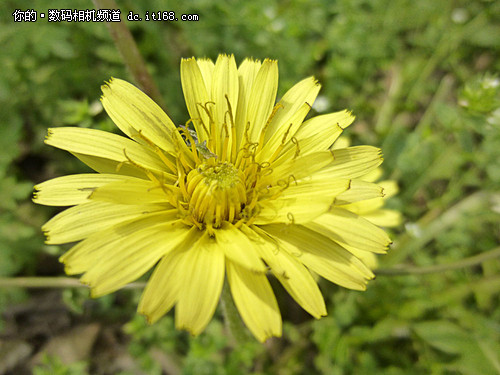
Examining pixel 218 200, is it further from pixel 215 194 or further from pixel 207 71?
pixel 207 71

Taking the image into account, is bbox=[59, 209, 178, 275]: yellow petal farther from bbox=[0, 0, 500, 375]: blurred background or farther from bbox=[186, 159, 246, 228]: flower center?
bbox=[0, 0, 500, 375]: blurred background

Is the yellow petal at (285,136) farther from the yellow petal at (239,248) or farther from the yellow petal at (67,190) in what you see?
the yellow petal at (67,190)

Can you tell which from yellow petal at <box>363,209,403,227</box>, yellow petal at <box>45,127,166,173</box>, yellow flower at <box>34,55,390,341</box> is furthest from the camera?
yellow petal at <box>363,209,403,227</box>

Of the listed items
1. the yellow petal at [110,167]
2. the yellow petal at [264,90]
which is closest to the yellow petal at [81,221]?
the yellow petal at [110,167]

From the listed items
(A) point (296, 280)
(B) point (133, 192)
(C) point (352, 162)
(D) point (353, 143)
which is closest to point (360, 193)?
(C) point (352, 162)

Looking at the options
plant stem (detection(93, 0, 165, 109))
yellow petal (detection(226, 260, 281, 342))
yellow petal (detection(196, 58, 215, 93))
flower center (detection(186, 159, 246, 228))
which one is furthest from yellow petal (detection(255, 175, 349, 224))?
plant stem (detection(93, 0, 165, 109))

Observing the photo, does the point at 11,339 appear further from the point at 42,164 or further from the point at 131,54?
the point at 131,54
